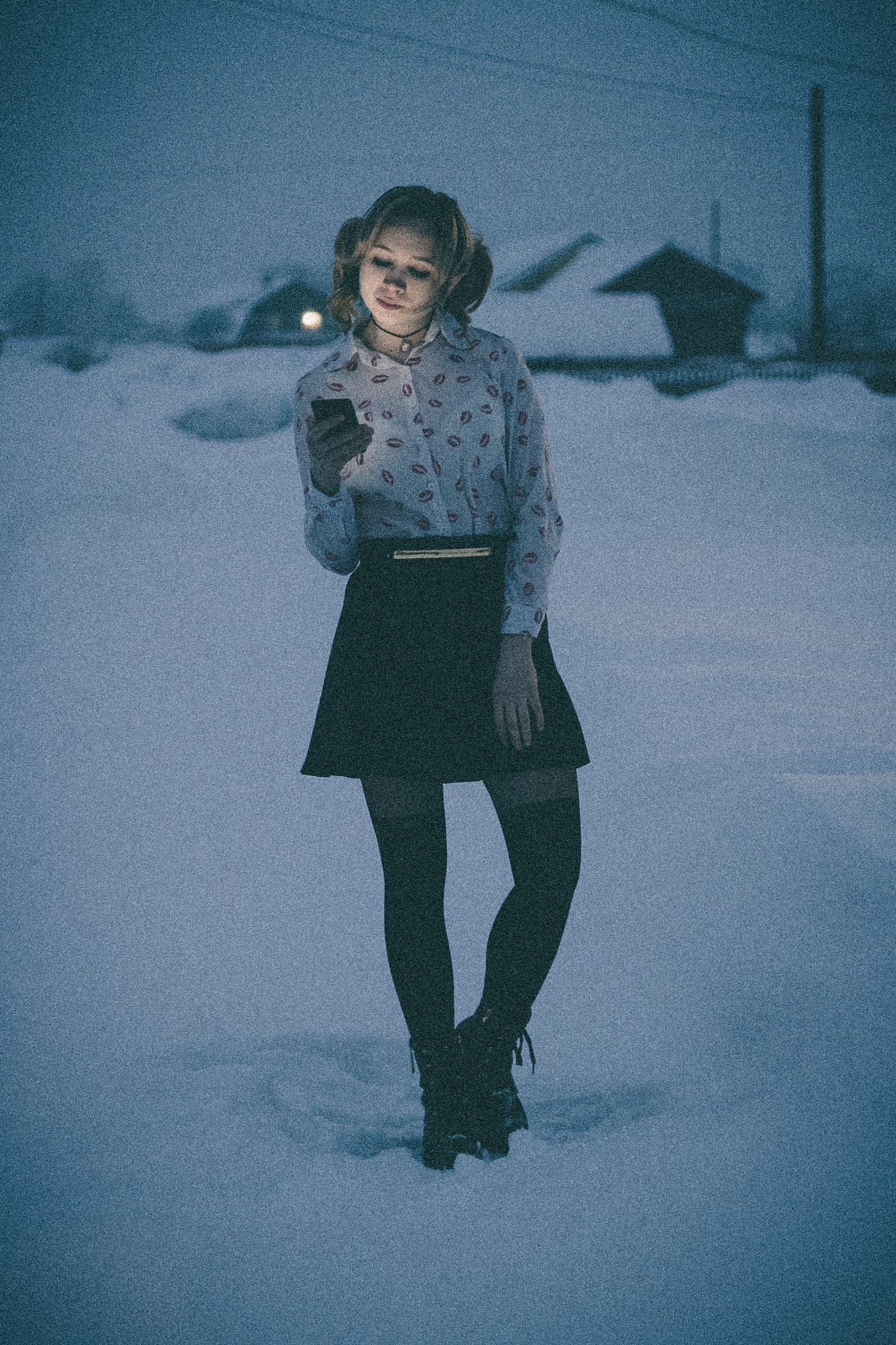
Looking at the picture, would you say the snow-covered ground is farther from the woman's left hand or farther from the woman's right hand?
the woman's right hand

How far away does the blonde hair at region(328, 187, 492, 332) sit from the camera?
142cm

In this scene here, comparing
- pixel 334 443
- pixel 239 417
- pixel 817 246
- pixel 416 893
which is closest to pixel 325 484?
pixel 334 443

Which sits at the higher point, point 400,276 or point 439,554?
point 400,276

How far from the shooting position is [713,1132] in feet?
5.00

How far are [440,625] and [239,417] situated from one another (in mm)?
9759

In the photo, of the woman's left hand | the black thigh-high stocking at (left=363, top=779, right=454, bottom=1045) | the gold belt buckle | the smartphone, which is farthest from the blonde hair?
the black thigh-high stocking at (left=363, top=779, right=454, bottom=1045)

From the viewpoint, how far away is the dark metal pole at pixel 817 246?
13.5 meters

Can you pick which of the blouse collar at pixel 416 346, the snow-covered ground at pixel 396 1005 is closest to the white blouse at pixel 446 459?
the blouse collar at pixel 416 346

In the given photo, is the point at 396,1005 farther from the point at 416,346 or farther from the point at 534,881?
the point at 416,346

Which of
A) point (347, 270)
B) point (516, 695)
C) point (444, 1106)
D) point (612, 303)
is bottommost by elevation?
point (444, 1106)

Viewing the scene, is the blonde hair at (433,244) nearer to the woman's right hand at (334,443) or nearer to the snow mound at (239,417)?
the woman's right hand at (334,443)

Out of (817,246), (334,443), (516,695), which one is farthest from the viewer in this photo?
(817,246)

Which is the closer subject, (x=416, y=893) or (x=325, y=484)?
(x=325, y=484)

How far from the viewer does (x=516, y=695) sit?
1.43 m
